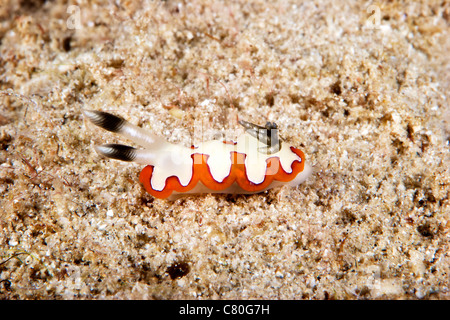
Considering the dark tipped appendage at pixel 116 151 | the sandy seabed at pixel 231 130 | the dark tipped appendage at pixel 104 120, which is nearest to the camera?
the dark tipped appendage at pixel 104 120

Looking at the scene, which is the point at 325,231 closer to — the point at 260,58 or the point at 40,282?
the point at 260,58

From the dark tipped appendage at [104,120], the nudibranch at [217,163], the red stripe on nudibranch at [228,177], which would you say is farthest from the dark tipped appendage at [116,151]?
the red stripe on nudibranch at [228,177]

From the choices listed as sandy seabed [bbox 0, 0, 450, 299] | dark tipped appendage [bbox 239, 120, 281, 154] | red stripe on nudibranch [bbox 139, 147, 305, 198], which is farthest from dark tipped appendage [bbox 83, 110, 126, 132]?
dark tipped appendage [bbox 239, 120, 281, 154]

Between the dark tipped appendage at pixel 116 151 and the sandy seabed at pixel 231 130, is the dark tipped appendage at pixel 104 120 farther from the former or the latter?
the sandy seabed at pixel 231 130

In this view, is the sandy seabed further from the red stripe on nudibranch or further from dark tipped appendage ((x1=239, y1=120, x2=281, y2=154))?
dark tipped appendage ((x1=239, y1=120, x2=281, y2=154))

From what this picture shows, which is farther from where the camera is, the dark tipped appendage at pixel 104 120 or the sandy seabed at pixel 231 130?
the sandy seabed at pixel 231 130

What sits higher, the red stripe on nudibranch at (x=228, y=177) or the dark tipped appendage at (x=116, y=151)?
the dark tipped appendage at (x=116, y=151)

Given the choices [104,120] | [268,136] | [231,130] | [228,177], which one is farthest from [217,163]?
[104,120]
